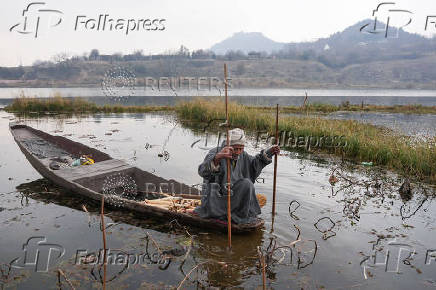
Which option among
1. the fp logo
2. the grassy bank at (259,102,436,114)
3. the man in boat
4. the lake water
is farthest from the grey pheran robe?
the grassy bank at (259,102,436,114)

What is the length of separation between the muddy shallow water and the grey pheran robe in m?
0.34

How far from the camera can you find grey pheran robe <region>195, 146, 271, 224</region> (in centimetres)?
430

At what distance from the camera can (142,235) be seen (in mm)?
4688

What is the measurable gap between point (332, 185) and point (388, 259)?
3.08 m

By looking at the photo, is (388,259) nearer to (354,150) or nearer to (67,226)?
(67,226)

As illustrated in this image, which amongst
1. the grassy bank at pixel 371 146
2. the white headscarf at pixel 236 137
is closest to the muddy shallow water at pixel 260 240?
the grassy bank at pixel 371 146

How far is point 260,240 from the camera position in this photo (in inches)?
179

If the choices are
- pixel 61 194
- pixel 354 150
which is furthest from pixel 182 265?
pixel 354 150

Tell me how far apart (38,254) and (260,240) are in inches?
116

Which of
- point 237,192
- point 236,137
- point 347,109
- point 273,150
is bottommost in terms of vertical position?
point 347,109

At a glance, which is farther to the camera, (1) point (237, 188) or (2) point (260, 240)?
(2) point (260, 240)

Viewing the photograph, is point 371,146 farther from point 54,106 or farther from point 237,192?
point 54,106

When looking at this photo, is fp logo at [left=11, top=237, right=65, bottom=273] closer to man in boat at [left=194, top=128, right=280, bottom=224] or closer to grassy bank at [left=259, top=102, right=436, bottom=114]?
man in boat at [left=194, top=128, right=280, bottom=224]

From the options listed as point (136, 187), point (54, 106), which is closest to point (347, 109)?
point (54, 106)
